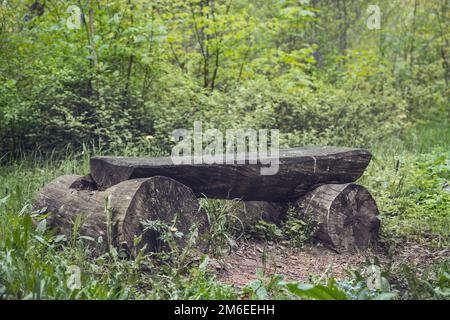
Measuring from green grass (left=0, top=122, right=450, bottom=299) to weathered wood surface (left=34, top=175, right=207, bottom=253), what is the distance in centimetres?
18

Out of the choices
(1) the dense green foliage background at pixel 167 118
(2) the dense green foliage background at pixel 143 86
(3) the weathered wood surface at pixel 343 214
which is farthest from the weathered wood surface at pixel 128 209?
(2) the dense green foliage background at pixel 143 86

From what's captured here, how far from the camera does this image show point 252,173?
18.3 feet

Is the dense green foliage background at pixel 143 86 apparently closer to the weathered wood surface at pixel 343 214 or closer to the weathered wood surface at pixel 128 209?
the weathered wood surface at pixel 343 214

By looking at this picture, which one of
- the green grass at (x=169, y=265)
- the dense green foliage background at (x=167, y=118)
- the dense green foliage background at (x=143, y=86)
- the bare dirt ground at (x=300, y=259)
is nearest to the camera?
the green grass at (x=169, y=265)

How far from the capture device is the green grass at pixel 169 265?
141 inches

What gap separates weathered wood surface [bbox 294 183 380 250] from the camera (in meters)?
5.75

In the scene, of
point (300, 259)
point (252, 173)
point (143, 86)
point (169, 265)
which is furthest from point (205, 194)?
point (143, 86)

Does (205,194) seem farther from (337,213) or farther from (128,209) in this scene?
(337,213)

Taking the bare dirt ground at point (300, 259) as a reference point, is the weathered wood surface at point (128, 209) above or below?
above

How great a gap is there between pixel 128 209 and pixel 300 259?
181cm

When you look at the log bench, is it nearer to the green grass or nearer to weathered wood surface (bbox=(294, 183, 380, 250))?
weathered wood surface (bbox=(294, 183, 380, 250))

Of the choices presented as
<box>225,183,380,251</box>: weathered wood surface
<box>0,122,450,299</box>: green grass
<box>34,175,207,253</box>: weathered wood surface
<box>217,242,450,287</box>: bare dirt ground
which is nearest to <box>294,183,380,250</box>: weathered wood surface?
<box>225,183,380,251</box>: weathered wood surface
